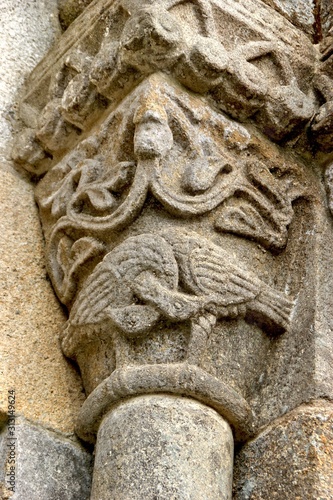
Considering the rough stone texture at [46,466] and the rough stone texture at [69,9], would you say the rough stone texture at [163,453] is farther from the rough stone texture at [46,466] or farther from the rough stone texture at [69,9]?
the rough stone texture at [69,9]

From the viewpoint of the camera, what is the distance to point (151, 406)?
1.40m

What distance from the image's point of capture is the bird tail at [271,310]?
1.56 meters

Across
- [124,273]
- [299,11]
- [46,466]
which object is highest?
[299,11]

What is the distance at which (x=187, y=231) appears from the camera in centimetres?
155

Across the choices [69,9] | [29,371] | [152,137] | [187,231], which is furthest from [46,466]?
[69,9]

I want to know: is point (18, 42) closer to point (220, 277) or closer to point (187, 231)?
point (187, 231)

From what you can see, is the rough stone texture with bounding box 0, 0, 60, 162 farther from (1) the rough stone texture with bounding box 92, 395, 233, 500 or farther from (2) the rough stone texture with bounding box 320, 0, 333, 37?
(1) the rough stone texture with bounding box 92, 395, 233, 500

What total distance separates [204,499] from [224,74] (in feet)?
2.95

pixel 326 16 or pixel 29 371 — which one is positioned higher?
pixel 326 16

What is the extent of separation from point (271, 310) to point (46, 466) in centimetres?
56

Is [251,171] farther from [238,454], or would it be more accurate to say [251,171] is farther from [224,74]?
[238,454]

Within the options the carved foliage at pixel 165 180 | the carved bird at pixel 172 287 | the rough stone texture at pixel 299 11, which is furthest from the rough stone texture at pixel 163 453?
the rough stone texture at pixel 299 11

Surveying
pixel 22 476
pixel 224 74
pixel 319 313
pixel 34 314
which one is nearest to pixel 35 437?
pixel 22 476

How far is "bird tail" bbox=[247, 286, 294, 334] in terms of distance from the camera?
61.6 inches
